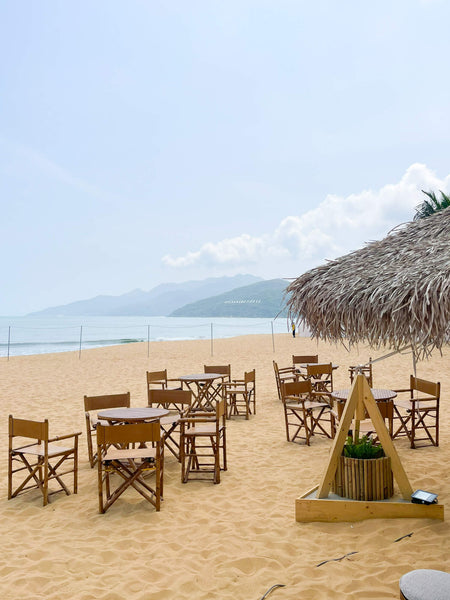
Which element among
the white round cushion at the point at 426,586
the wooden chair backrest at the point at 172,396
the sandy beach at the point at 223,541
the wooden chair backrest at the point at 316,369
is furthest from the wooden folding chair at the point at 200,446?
the white round cushion at the point at 426,586

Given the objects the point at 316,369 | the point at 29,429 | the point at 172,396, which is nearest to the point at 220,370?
the point at 316,369

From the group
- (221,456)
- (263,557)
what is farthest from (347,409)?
(221,456)

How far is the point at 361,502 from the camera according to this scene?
392 cm

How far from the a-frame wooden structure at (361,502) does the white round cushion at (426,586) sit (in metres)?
1.64

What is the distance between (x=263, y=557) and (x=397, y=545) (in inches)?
38.3

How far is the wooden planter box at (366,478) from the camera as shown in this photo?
395 cm

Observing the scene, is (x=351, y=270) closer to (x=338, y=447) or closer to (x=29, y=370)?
(x=338, y=447)

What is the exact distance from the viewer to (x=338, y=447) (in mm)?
3961

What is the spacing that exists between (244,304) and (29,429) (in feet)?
497

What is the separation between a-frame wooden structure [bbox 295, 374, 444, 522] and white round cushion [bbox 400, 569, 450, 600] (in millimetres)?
1639

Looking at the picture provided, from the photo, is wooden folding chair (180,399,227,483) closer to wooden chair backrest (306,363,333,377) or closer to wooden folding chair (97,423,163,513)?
wooden folding chair (97,423,163,513)

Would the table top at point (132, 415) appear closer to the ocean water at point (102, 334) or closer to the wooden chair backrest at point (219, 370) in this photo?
the ocean water at point (102, 334)

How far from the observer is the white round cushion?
2102 mm

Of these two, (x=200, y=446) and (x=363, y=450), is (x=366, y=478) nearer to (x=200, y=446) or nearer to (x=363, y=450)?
(x=363, y=450)
